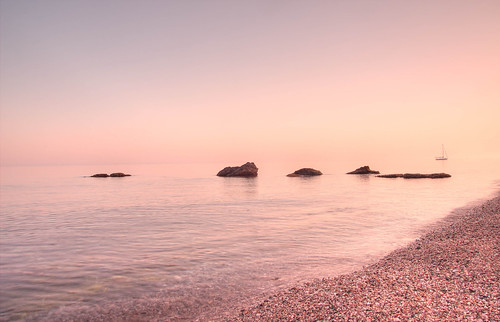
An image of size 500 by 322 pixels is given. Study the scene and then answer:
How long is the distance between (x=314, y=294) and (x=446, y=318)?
3.24 metres

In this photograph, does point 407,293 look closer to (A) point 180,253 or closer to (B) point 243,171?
(A) point 180,253

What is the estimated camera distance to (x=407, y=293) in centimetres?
816

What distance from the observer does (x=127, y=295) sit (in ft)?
32.6

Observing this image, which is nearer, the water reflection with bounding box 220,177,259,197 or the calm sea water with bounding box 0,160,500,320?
the calm sea water with bounding box 0,160,500,320

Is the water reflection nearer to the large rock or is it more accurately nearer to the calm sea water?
the calm sea water

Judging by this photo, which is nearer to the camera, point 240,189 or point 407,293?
point 407,293

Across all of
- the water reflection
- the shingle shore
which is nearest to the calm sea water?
the shingle shore

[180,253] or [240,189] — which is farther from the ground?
[240,189]

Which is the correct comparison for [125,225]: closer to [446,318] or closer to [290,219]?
[290,219]

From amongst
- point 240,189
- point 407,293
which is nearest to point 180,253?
point 407,293

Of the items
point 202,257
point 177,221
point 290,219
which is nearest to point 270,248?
point 202,257

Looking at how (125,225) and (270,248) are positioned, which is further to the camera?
(125,225)

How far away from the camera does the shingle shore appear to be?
7008mm

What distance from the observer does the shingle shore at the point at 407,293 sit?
276 inches
